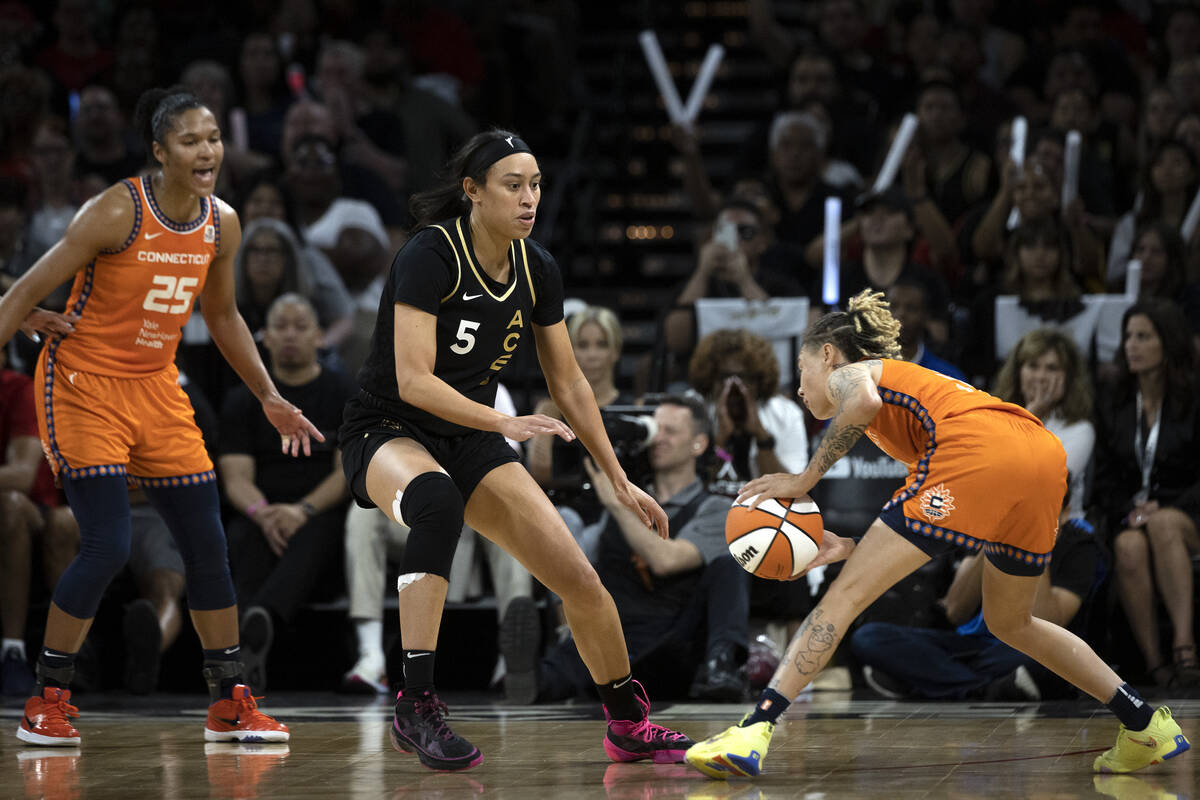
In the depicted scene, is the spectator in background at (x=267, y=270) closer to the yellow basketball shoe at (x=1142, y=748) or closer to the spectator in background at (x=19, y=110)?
the spectator in background at (x=19, y=110)

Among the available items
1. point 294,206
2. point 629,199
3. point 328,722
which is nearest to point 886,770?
point 328,722

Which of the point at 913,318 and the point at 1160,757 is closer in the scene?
the point at 1160,757

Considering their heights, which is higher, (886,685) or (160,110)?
(160,110)

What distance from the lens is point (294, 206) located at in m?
8.73

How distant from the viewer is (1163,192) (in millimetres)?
8305

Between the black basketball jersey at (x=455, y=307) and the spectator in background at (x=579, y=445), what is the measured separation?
2.42 m

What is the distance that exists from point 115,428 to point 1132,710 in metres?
3.20

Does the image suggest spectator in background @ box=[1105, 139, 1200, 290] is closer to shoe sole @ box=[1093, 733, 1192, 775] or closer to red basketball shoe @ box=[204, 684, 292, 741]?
shoe sole @ box=[1093, 733, 1192, 775]

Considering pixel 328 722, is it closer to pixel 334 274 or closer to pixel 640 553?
pixel 640 553

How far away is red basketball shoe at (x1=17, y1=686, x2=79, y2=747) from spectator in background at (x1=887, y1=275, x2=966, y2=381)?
3.98 m

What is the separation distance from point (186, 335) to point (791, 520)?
4664 mm

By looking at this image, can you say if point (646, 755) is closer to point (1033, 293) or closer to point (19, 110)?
point (1033, 293)

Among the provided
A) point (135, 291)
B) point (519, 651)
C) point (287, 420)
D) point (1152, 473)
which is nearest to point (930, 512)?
point (287, 420)

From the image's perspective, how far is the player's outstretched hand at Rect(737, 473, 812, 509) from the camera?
14.0 feet
